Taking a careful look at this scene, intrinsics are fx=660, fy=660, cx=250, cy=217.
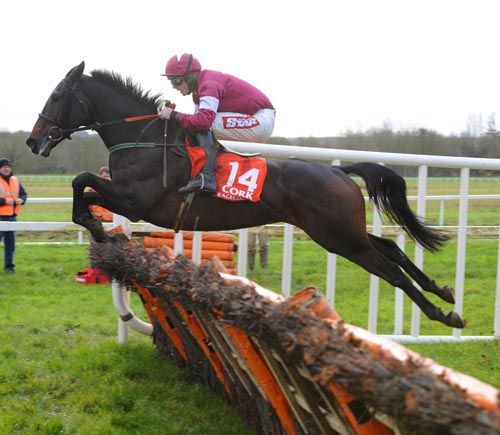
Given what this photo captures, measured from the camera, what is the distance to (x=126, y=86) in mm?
5078

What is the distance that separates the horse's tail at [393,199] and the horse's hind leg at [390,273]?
0.47 m

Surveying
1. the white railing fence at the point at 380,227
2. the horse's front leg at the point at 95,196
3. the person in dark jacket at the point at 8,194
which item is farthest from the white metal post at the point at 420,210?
the person in dark jacket at the point at 8,194

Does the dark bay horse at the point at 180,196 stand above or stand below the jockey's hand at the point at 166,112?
below

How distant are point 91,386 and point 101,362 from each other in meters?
0.37

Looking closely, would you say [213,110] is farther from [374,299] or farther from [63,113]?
[374,299]

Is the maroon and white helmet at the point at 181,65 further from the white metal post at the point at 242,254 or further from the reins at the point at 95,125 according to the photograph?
the white metal post at the point at 242,254

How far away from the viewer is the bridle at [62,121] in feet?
15.9

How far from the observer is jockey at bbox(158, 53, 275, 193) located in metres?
4.53

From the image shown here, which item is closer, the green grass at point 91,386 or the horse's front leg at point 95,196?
the green grass at point 91,386

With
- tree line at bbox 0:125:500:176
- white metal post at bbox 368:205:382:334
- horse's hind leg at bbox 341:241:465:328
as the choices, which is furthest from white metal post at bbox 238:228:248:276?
tree line at bbox 0:125:500:176

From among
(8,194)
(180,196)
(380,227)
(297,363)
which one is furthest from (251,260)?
(297,363)

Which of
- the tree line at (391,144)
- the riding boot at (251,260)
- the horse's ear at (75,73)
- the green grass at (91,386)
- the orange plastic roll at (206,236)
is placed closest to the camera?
the green grass at (91,386)

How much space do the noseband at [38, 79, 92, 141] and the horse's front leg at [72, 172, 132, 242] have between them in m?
0.44

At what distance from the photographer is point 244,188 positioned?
457cm
